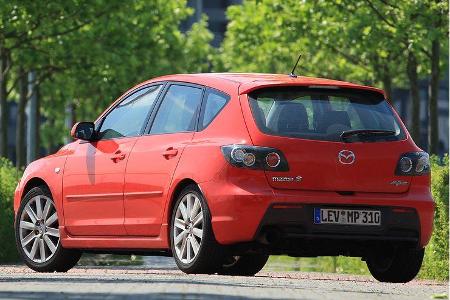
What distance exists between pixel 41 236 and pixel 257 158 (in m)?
3.37

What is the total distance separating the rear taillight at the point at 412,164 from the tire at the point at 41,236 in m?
3.60

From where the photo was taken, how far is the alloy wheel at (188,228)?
39.2 ft

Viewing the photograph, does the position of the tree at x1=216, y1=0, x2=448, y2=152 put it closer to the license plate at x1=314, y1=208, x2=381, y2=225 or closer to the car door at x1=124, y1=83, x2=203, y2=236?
the car door at x1=124, y1=83, x2=203, y2=236

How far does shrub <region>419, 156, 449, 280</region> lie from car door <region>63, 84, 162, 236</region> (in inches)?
157

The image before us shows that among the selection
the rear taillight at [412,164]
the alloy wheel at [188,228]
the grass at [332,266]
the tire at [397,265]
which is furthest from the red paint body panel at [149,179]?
the grass at [332,266]

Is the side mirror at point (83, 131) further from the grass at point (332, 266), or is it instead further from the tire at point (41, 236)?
the grass at point (332, 266)

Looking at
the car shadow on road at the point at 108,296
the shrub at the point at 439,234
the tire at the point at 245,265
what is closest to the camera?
the car shadow on road at the point at 108,296

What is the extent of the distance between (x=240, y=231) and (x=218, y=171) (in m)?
0.49

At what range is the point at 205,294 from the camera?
376 inches

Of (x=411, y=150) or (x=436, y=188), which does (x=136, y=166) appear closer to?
(x=411, y=150)

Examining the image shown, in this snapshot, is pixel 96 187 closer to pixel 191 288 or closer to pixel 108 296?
pixel 191 288

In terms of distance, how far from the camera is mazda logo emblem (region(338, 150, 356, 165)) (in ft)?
38.5

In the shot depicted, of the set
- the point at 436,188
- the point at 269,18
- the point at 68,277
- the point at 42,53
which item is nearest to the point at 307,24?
the point at 269,18

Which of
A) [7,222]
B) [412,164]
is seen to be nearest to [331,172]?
[412,164]
